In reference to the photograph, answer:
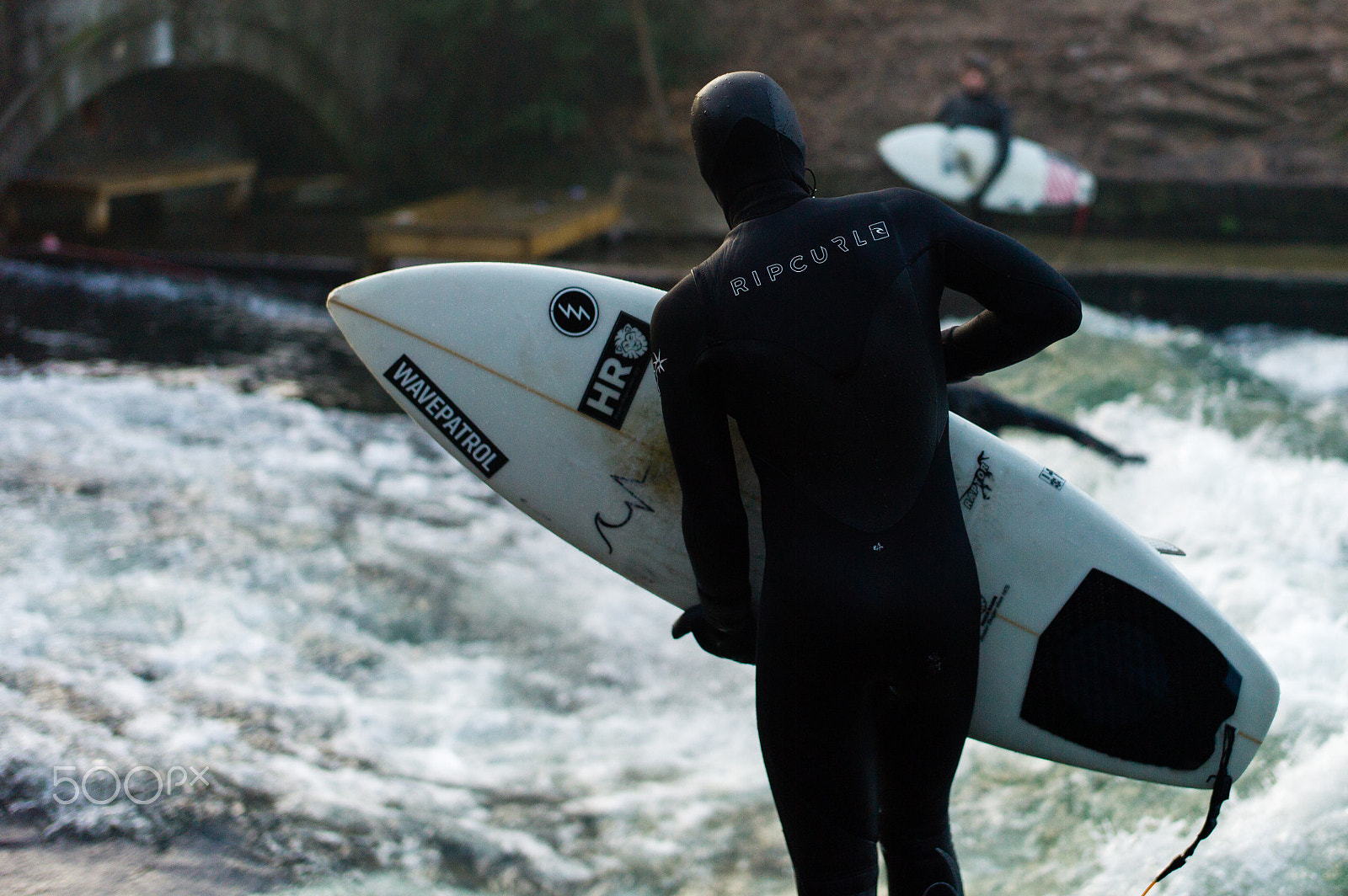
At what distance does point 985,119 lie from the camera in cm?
729

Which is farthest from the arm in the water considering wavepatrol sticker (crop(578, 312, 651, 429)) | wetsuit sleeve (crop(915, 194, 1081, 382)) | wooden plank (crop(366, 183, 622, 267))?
wooden plank (crop(366, 183, 622, 267))

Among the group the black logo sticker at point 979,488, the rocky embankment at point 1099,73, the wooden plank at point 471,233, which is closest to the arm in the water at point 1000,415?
the black logo sticker at point 979,488

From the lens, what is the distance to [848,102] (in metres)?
11.2

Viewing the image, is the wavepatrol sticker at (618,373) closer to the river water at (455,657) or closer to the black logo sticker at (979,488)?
the black logo sticker at (979,488)

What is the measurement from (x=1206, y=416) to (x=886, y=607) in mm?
4493

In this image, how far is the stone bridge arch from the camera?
25.1 ft

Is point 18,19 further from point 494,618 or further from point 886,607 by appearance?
point 886,607

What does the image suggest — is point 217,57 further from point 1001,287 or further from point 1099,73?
point 1001,287

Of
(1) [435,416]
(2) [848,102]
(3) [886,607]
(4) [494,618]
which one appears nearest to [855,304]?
(3) [886,607]

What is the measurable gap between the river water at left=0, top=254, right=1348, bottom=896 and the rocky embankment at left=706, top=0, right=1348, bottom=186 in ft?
13.9

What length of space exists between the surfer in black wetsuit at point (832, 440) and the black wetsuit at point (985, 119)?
19.6 feet

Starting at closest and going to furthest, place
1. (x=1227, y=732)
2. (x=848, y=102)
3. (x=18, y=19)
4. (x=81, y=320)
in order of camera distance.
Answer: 1. (x=1227, y=732)
2. (x=81, y=320)
3. (x=18, y=19)
4. (x=848, y=102)
